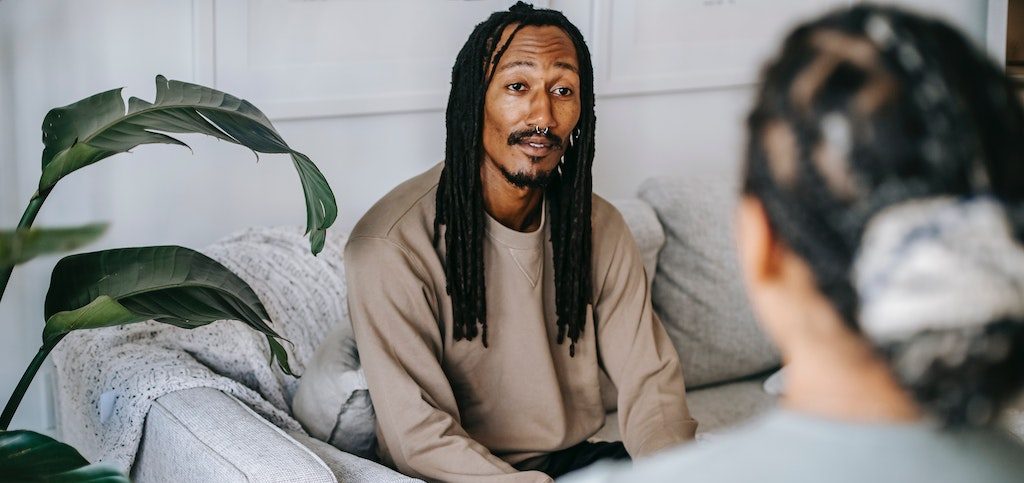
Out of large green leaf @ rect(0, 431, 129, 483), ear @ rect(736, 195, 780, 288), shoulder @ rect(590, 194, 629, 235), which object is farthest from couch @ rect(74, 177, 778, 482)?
ear @ rect(736, 195, 780, 288)

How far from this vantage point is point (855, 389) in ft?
2.12

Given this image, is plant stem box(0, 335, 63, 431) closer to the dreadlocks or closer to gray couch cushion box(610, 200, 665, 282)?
the dreadlocks

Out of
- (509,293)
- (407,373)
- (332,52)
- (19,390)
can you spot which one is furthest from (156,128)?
(332,52)

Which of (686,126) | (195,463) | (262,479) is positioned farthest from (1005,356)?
(686,126)

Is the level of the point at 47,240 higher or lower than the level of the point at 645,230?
higher

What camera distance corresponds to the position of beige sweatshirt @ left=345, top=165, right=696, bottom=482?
6.05 ft

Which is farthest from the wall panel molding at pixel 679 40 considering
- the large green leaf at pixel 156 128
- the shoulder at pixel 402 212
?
the large green leaf at pixel 156 128

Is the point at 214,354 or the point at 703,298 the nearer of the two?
the point at 214,354

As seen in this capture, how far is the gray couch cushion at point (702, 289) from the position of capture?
8.93 ft

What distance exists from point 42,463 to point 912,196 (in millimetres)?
1077

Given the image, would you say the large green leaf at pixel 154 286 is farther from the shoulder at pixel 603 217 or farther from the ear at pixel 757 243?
the ear at pixel 757 243

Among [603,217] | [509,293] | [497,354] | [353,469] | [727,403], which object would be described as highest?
[603,217]

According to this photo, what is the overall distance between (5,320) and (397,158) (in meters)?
0.90

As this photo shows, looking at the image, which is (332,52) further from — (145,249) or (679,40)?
(679,40)
